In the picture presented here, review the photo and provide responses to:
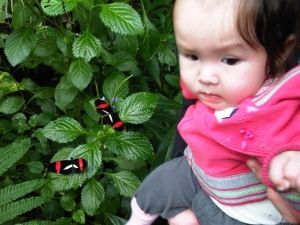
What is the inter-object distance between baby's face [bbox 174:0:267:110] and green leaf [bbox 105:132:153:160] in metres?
0.70

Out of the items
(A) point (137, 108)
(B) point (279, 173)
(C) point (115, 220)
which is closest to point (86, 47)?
(A) point (137, 108)

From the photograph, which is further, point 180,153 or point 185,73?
point 180,153

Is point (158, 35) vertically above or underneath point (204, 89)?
underneath

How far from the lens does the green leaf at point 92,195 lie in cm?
224

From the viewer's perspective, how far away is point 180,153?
182 centimetres

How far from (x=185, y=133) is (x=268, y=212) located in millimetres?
266

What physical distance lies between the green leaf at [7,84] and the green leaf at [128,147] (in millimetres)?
711

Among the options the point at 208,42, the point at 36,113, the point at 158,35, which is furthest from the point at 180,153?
the point at 36,113

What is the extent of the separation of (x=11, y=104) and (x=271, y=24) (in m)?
1.57

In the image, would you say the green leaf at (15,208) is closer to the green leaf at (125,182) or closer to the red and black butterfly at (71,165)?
the red and black butterfly at (71,165)

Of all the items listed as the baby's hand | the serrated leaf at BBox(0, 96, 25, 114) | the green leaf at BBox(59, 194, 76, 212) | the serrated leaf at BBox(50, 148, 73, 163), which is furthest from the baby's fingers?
the serrated leaf at BBox(0, 96, 25, 114)

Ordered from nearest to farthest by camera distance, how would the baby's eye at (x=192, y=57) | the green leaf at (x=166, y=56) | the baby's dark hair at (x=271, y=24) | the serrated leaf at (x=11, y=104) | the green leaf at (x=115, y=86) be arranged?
the baby's dark hair at (x=271, y=24)
the baby's eye at (x=192, y=57)
the green leaf at (x=115, y=86)
the green leaf at (x=166, y=56)
the serrated leaf at (x=11, y=104)

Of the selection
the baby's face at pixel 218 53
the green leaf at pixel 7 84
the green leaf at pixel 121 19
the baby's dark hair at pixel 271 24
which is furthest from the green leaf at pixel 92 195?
the baby's dark hair at pixel 271 24

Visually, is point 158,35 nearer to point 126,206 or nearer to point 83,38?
point 83,38
